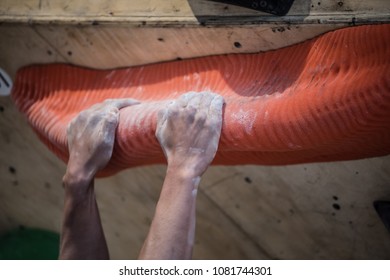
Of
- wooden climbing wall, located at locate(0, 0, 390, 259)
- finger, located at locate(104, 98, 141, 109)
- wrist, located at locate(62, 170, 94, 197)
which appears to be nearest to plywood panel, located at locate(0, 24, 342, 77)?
wooden climbing wall, located at locate(0, 0, 390, 259)

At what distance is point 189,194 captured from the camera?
1366mm

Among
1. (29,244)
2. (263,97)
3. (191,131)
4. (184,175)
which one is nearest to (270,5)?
(263,97)

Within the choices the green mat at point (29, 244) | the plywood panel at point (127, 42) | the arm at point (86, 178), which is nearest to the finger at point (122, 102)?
the arm at point (86, 178)

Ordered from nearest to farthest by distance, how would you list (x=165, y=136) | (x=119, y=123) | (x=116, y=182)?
(x=165, y=136)
(x=119, y=123)
(x=116, y=182)

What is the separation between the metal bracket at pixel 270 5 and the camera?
143 centimetres

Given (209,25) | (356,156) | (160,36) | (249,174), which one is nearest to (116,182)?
(249,174)

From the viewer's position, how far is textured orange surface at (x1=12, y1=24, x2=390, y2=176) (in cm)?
129

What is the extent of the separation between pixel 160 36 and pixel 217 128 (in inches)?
14.2

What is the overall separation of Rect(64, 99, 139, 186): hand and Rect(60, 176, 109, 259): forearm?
0.11 feet

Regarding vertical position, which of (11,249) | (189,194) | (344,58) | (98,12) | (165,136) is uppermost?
(98,12)

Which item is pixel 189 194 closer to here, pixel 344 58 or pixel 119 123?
pixel 119 123

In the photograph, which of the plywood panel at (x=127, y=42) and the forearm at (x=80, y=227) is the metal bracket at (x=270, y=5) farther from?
the forearm at (x=80, y=227)

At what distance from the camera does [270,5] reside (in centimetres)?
144

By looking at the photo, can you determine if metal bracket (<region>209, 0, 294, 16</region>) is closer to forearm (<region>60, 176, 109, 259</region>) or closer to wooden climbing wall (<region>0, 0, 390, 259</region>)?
wooden climbing wall (<region>0, 0, 390, 259</region>)
